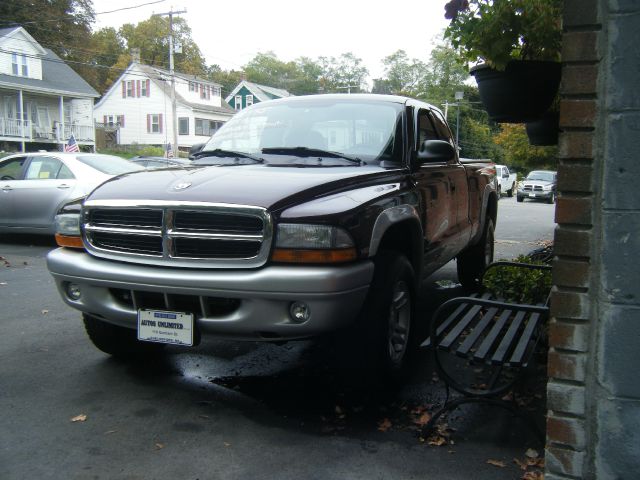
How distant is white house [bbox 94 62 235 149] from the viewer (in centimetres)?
4600

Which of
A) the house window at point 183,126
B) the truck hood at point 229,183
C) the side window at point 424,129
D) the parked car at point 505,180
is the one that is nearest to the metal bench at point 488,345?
the truck hood at point 229,183

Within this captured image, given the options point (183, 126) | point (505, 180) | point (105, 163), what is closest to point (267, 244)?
point (105, 163)

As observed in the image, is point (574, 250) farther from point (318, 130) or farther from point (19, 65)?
point (19, 65)

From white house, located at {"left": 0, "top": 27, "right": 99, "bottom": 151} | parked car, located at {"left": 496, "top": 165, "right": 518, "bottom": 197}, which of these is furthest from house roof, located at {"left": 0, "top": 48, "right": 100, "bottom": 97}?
parked car, located at {"left": 496, "top": 165, "right": 518, "bottom": 197}

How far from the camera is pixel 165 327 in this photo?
348cm

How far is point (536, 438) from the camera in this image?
329 centimetres

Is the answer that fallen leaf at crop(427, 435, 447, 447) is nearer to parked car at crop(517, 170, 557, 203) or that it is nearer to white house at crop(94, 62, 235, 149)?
parked car at crop(517, 170, 557, 203)

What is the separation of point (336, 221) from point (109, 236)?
141 centimetres

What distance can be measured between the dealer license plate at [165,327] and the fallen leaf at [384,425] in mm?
1128

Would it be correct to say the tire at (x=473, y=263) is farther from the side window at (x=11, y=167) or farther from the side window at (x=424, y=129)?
the side window at (x=11, y=167)

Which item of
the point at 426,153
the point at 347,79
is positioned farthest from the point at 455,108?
the point at 426,153

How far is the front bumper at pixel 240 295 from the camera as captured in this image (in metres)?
3.20

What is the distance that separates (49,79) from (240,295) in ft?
129

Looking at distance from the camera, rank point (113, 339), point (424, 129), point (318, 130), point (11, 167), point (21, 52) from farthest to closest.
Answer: point (21, 52) → point (11, 167) → point (424, 129) → point (318, 130) → point (113, 339)
